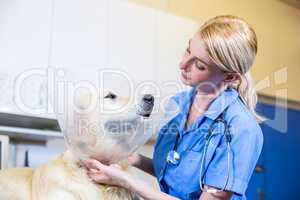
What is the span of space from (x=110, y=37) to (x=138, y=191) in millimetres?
817

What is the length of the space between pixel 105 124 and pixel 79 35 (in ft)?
2.23

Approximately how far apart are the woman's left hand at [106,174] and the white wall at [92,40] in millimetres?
263

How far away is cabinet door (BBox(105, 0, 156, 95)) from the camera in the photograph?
1653mm

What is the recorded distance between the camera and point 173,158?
42.2 inches

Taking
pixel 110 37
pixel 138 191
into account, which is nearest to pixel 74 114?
pixel 138 191

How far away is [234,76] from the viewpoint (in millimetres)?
1091

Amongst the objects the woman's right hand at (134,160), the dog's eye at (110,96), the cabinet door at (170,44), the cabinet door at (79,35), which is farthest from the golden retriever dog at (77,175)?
the cabinet door at (170,44)

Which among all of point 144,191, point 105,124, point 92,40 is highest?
point 92,40

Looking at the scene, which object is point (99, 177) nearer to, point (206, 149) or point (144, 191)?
point (144, 191)

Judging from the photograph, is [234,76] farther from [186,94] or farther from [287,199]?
[287,199]

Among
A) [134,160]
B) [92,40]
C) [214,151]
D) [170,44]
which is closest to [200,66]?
[214,151]

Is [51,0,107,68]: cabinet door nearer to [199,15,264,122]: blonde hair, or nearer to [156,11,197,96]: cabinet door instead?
[156,11,197,96]: cabinet door

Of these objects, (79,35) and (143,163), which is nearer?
(143,163)

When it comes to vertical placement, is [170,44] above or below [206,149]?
above
